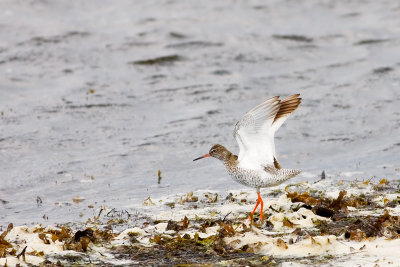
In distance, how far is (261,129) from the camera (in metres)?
6.84

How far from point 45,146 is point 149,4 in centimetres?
1020

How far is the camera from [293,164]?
400 inches

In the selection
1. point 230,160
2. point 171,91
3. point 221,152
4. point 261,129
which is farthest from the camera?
point 171,91

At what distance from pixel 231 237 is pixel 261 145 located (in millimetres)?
1630

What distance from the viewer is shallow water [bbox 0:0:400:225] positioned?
9.42 metres

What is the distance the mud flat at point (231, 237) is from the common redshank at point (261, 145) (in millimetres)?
385

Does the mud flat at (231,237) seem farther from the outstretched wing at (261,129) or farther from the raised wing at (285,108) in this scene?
the raised wing at (285,108)

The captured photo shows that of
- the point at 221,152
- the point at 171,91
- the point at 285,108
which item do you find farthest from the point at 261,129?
the point at 171,91

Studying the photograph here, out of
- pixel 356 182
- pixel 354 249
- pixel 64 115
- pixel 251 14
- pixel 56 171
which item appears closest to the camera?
pixel 354 249

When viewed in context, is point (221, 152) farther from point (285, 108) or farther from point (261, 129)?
point (285, 108)

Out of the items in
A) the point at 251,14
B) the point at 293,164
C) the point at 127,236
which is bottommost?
the point at 293,164

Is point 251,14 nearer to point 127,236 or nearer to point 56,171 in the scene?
point 56,171

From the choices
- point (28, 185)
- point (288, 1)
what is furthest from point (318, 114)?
point (288, 1)

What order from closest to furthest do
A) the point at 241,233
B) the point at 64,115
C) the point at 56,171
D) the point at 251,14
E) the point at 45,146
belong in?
the point at 241,233 < the point at 56,171 < the point at 45,146 < the point at 64,115 < the point at 251,14
